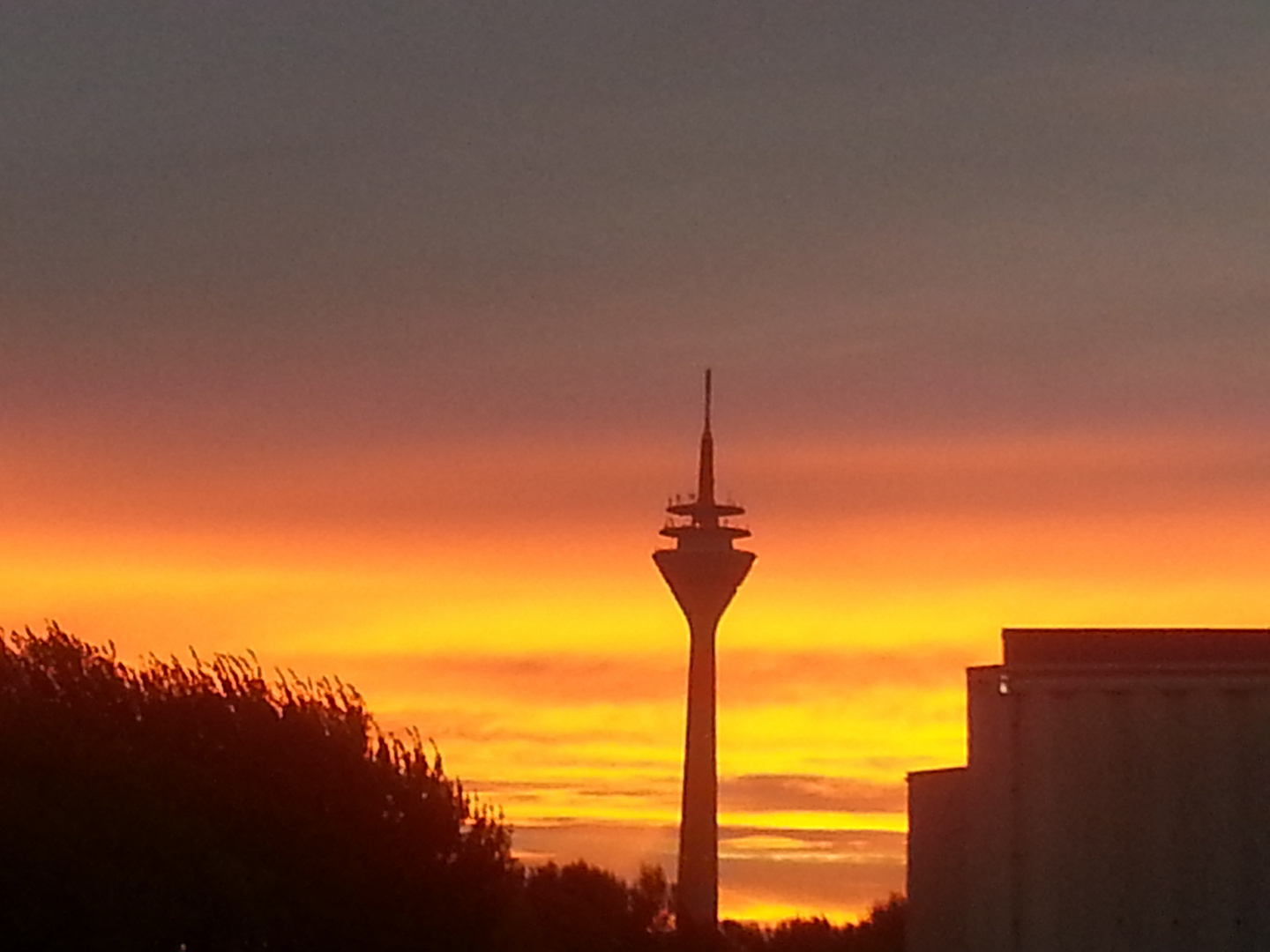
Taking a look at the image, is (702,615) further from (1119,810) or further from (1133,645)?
(1119,810)

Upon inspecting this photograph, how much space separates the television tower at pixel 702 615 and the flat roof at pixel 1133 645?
8409 centimetres

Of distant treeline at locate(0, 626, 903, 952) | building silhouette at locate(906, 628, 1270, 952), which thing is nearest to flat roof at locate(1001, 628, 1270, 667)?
distant treeline at locate(0, 626, 903, 952)

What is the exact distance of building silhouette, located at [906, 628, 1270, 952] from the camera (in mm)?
24297

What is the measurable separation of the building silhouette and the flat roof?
1181 inches

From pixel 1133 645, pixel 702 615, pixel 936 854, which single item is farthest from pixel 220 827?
pixel 702 615

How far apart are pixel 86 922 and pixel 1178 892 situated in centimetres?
2458

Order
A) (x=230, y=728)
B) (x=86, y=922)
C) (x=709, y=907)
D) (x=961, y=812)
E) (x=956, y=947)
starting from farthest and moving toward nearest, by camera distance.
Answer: (x=709, y=907) → (x=230, y=728) → (x=86, y=922) → (x=961, y=812) → (x=956, y=947)

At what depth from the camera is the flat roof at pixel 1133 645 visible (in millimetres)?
57125

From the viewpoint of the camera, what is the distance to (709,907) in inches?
5605

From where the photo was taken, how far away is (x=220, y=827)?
47.9 meters

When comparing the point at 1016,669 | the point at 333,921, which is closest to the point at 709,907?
the point at 333,921

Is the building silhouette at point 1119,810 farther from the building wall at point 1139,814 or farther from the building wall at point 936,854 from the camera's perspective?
the building wall at point 936,854

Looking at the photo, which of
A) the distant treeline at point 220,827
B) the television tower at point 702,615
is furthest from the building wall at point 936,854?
the television tower at point 702,615

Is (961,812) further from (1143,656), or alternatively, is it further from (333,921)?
(1143,656)
